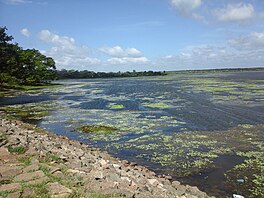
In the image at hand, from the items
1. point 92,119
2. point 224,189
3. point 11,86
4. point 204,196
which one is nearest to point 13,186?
point 204,196

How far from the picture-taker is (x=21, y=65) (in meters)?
95.6

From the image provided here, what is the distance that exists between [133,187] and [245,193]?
597 centimetres

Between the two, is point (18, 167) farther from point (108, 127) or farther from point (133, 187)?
point (108, 127)

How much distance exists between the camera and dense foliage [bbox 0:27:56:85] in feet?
252

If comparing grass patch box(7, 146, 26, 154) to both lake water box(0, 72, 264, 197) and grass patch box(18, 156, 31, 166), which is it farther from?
lake water box(0, 72, 264, 197)

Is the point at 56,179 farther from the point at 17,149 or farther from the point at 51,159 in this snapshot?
the point at 17,149

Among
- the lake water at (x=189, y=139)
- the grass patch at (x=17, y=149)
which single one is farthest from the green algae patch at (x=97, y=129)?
the grass patch at (x=17, y=149)

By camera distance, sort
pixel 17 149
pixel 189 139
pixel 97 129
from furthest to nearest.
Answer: pixel 97 129 < pixel 189 139 < pixel 17 149

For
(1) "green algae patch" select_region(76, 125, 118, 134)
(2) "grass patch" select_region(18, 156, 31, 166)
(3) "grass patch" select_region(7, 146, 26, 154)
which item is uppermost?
(3) "grass patch" select_region(7, 146, 26, 154)

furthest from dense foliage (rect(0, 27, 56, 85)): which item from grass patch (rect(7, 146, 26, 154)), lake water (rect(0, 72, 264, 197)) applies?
grass patch (rect(7, 146, 26, 154))

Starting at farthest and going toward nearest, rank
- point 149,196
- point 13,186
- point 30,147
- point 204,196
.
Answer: point 30,147, point 204,196, point 149,196, point 13,186

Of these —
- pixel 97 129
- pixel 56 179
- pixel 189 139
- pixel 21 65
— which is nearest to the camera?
pixel 56 179

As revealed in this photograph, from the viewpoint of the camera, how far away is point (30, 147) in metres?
12.5

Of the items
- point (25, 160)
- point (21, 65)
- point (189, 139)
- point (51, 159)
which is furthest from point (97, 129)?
point (21, 65)
